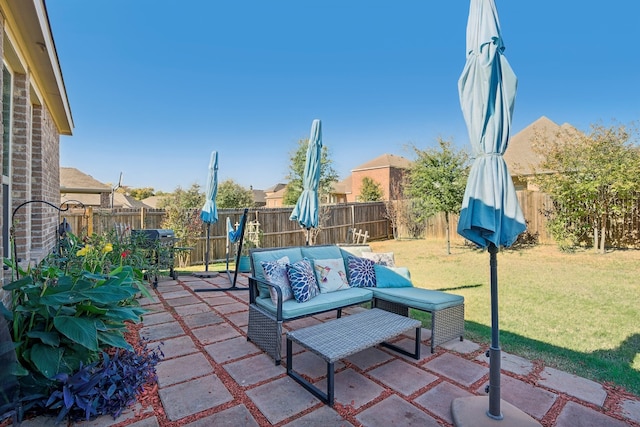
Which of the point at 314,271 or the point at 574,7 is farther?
the point at 574,7

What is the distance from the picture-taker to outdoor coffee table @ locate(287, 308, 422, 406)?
→ 2260 mm

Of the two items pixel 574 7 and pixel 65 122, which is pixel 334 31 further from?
pixel 65 122

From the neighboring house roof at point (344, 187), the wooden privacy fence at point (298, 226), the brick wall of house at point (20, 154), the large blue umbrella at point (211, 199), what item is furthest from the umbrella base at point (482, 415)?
the neighboring house roof at point (344, 187)

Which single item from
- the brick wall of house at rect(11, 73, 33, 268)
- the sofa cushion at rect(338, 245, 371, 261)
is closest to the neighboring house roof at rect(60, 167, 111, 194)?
the brick wall of house at rect(11, 73, 33, 268)

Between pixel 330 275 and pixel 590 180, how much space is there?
984 centimetres

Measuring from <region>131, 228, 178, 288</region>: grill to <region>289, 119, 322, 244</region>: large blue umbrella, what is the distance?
294 cm

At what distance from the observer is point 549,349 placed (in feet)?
10.6

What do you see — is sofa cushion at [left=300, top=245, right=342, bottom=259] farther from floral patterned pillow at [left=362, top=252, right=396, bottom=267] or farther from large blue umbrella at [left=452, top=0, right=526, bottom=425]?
large blue umbrella at [left=452, top=0, right=526, bottom=425]

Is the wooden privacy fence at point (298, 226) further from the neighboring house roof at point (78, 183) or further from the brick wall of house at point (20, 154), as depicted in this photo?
the neighboring house roof at point (78, 183)

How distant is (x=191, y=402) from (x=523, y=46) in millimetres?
11180

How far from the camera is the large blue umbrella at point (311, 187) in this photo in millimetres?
5402

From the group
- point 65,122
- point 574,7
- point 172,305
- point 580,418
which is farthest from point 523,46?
point 65,122

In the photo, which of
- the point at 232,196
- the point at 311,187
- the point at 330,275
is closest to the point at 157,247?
the point at 311,187

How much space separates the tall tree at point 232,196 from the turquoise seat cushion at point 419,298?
15.1 m
